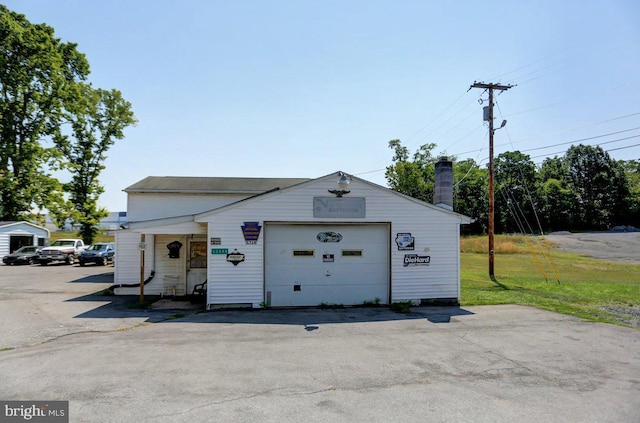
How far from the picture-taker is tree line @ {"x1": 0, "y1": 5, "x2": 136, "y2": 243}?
3039 cm

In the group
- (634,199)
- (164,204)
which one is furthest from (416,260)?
(634,199)

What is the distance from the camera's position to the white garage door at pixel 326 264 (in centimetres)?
1188

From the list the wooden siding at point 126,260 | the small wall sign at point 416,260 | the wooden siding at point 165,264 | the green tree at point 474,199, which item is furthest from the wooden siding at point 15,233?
the green tree at point 474,199

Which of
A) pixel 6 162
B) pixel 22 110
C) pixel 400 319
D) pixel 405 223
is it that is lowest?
pixel 400 319

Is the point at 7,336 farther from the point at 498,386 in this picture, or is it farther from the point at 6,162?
the point at 6,162

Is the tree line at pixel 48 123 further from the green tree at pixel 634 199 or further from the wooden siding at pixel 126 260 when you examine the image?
the green tree at pixel 634 199

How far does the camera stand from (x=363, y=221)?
12227mm

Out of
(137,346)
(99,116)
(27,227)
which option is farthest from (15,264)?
(137,346)

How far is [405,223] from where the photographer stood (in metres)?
12.4

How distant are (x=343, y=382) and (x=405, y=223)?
7.60m

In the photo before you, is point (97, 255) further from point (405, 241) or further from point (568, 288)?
point (568, 288)

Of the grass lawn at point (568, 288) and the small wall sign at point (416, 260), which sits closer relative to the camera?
the grass lawn at point (568, 288)

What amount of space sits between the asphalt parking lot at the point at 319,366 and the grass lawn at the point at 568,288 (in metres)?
2.06

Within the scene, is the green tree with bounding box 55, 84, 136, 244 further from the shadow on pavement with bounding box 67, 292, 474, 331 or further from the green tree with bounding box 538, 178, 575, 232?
the green tree with bounding box 538, 178, 575, 232
